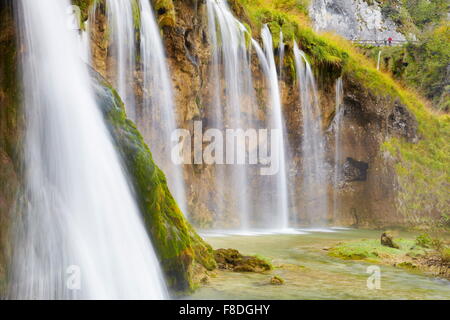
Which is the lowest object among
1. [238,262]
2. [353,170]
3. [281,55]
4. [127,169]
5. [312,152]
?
[238,262]

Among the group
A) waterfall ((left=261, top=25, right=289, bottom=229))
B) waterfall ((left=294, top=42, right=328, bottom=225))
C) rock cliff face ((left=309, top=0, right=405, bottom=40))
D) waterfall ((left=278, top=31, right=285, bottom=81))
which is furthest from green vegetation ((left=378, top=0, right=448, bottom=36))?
waterfall ((left=261, top=25, right=289, bottom=229))

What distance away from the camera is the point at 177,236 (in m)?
6.82

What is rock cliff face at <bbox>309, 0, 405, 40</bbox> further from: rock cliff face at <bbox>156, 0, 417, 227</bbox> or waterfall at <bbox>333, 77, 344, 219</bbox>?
waterfall at <bbox>333, 77, 344, 219</bbox>

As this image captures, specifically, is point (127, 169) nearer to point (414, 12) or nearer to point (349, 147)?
point (349, 147)

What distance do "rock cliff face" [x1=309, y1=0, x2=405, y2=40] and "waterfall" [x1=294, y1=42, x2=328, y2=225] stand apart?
23.1m

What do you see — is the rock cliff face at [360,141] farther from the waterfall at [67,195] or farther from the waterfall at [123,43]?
the waterfall at [67,195]

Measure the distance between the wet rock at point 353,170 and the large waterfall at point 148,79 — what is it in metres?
9.47

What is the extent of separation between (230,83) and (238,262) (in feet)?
34.4

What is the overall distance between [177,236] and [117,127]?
174cm

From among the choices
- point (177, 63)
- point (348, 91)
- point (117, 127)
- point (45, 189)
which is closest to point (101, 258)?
point (45, 189)

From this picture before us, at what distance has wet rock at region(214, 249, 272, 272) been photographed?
8.65m

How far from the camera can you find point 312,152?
22.2 m

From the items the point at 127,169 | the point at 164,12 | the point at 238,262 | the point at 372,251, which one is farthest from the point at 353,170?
the point at 127,169
